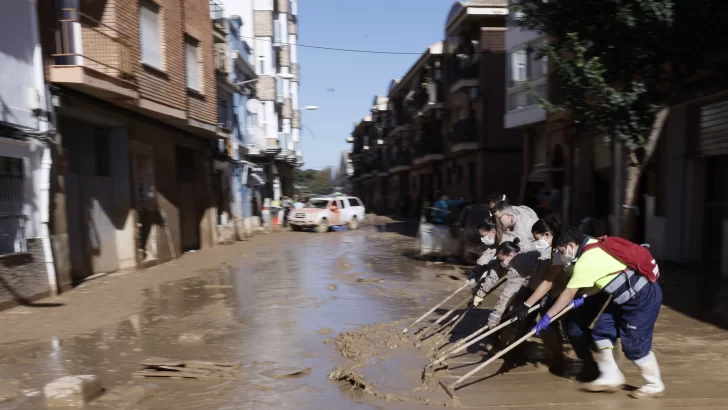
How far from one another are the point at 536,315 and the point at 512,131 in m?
24.2

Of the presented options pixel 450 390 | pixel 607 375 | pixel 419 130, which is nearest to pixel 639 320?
pixel 607 375

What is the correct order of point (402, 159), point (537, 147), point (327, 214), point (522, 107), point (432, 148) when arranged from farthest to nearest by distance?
point (402, 159), point (432, 148), point (327, 214), point (537, 147), point (522, 107)

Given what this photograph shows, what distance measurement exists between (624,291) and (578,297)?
1.36ft

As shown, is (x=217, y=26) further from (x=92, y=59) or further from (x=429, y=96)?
(x=429, y=96)

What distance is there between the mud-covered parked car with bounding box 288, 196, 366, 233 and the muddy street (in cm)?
1492

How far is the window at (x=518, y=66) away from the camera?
2128cm

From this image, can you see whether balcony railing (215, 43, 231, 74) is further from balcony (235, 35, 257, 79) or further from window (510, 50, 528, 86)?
window (510, 50, 528, 86)

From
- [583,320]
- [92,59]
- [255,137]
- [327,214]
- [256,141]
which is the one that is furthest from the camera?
[256,141]

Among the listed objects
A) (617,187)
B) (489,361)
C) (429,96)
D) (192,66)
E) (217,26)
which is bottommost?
(489,361)

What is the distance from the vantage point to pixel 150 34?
539 inches

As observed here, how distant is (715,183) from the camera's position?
12078mm

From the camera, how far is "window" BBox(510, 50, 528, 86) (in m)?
21.3

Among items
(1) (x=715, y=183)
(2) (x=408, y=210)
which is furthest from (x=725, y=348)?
(2) (x=408, y=210)

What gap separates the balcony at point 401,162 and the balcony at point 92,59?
3578 cm
